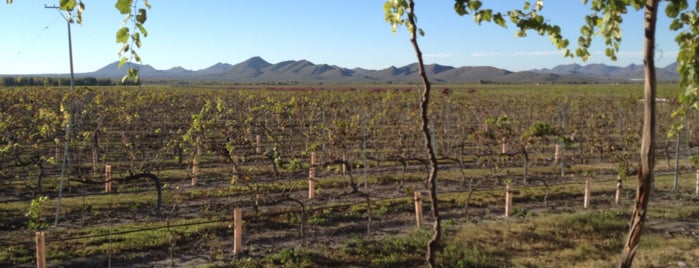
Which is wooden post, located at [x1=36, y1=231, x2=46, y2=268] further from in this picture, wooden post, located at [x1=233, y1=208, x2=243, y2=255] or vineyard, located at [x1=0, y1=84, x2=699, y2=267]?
wooden post, located at [x1=233, y1=208, x2=243, y2=255]

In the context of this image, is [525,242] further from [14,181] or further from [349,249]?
[14,181]

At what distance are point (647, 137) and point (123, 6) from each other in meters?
2.22

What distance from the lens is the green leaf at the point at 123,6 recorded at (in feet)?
5.94

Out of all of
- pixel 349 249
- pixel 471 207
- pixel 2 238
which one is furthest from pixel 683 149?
pixel 2 238

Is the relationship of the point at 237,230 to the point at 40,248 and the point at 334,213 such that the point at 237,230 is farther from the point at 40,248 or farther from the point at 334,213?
the point at 334,213

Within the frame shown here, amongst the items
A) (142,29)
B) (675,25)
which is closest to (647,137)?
(675,25)

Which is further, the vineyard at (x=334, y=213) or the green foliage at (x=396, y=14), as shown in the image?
the vineyard at (x=334, y=213)

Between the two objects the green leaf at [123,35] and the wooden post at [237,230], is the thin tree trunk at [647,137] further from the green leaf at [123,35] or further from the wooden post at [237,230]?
the wooden post at [237,230]

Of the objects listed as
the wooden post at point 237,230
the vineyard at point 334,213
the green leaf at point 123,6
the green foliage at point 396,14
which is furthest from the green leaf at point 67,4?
the wooden post at point 237,230

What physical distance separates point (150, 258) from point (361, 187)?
709cm

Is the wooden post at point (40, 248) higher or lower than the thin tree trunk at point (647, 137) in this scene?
lower

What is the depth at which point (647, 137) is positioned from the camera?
2463mm

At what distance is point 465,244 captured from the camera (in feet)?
30.1

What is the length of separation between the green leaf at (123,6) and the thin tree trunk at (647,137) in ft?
6.86
